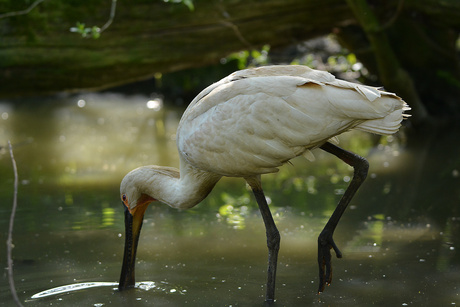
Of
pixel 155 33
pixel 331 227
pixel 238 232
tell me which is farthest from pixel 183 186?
pixel 155 33

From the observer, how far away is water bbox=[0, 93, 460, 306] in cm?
491

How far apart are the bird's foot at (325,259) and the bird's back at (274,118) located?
2.25ft

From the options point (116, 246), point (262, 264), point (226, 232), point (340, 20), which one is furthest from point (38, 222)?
point (340, 20)

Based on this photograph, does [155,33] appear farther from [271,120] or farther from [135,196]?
[271,120]

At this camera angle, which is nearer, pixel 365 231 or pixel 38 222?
pixel 365 231

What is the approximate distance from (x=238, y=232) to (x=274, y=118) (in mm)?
1961

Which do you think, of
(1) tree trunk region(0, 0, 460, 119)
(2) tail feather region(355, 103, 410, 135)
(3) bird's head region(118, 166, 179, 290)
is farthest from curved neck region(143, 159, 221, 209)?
(1) tree trunk region(0, 0, 460, 119)

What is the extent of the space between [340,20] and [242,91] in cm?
503

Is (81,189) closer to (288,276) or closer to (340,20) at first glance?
(288,276)

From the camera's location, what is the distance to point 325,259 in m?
4.89

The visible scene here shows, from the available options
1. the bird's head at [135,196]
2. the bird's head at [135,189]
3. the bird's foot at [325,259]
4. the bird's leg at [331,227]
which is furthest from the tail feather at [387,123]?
the bird's head at [135,189]

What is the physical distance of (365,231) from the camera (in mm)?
6066

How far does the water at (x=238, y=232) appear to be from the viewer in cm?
491

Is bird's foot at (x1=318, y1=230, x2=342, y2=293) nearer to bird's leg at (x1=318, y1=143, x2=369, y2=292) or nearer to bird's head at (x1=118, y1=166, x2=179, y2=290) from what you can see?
bird's leg at (x1=318, y1=143, x2=369, y2=292)
